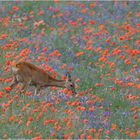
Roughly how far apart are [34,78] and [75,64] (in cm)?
244

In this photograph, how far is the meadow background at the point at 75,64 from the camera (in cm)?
1334

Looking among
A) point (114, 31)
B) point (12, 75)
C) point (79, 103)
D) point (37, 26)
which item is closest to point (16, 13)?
point (37, 26)

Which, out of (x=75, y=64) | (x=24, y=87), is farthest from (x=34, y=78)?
(x=75, y=64)

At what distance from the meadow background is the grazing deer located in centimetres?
19

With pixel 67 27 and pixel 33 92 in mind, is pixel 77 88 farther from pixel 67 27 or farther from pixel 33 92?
pixel 67 27

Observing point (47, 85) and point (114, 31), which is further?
point (114, 31)

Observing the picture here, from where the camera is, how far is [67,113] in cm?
1367

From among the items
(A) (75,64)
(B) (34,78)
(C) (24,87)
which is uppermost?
(A) (75,64)

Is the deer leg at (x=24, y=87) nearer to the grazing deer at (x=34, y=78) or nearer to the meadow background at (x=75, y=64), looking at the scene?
the grazing deer at (x=34, y=78)

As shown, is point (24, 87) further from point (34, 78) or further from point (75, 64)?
point (75, 64)

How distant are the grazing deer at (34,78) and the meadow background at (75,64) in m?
0.19

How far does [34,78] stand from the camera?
16.1 metres

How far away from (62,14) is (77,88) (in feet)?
21.4

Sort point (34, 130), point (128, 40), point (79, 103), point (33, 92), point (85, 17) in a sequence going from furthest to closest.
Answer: point (85, 17), point (128, 40), point (33, 92), point (79, 103), point (34, 130)
